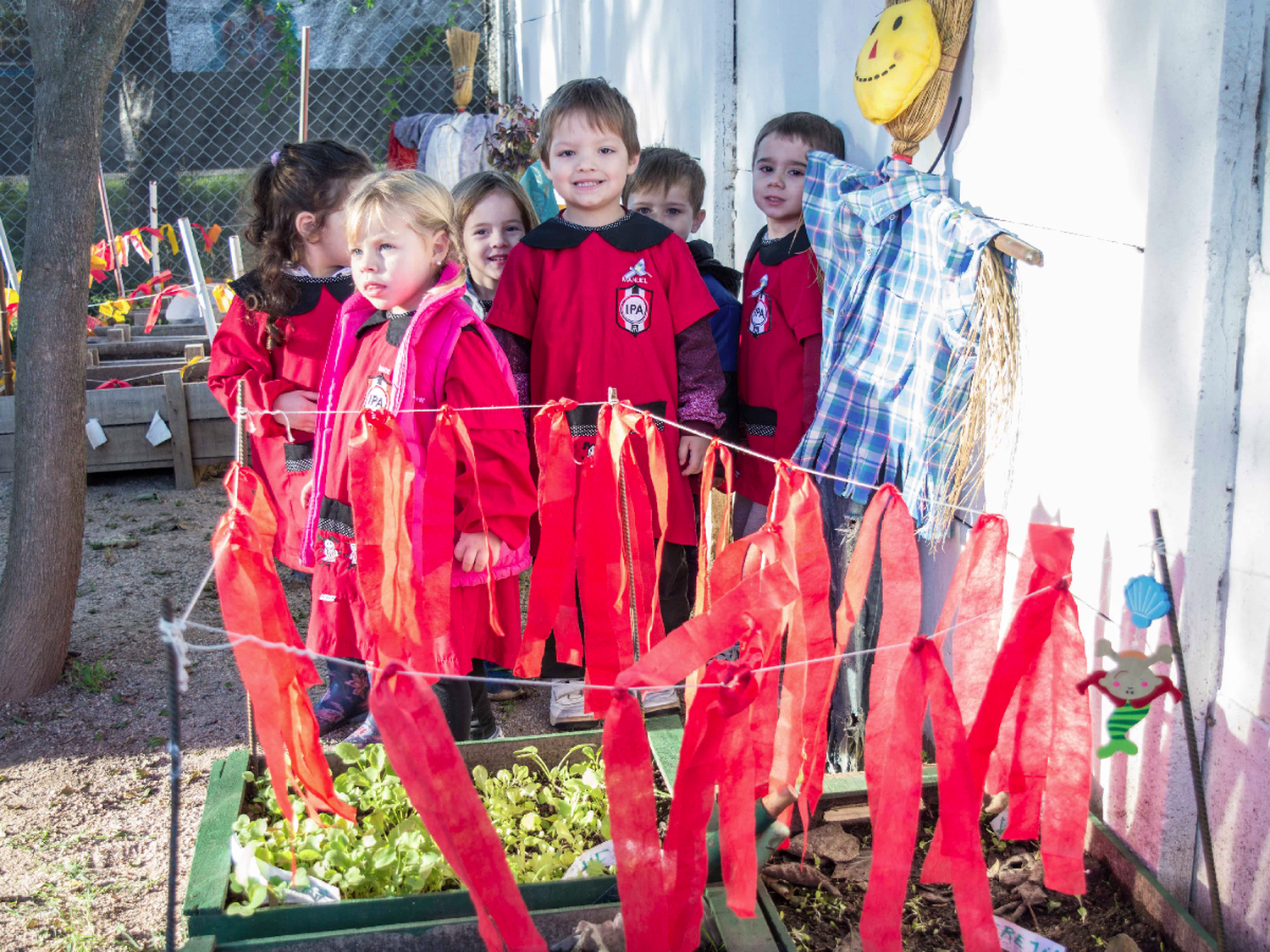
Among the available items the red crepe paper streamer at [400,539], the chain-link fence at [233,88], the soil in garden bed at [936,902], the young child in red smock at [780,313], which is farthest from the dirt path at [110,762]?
the chain-link fence at [233,88]

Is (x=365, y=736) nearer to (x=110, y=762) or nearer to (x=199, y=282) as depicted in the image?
(x=110, y=762)

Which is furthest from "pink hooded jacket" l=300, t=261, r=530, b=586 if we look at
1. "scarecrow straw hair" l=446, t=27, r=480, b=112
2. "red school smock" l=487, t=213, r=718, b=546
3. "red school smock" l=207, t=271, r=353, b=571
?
"scarecrow straw hair" l=446, t=27, r=480, b=112

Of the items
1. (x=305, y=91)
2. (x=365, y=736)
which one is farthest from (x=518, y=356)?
(x=305, y=91)

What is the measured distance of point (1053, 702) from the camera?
1.49 m

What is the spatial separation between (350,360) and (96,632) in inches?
70.0

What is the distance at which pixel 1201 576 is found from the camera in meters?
1.55

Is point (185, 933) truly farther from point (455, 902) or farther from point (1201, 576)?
point (1201, 576)

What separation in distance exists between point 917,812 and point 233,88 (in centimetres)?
1088

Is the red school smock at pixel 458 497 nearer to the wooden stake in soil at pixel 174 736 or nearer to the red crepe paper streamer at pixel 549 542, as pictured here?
the red crepe paper streamer at pixel 549 542

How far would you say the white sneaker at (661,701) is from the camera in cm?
269

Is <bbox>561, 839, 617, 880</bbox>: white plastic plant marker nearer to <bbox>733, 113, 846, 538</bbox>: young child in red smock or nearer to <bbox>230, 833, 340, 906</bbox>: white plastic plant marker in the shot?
<bbox>230, 833, 340, 906</bbox>: white plastic plant marker

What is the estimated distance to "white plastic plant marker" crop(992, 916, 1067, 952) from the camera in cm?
164

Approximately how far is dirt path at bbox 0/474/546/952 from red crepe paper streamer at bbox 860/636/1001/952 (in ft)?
4.75

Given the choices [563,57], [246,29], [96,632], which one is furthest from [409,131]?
[96,632]
